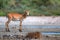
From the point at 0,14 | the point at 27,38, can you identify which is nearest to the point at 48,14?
the point at 0,14

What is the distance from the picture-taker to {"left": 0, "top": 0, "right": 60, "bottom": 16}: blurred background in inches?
543

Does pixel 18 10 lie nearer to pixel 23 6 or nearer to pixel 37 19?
pixel 23 6

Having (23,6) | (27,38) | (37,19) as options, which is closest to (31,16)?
(37,19)

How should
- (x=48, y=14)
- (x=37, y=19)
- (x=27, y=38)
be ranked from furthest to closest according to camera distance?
(x=48, y=14), (x=37, y=19), (x=27, y=38)

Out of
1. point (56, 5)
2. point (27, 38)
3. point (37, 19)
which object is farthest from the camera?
point (56, 5)

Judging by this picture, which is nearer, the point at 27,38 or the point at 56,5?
the point at 27,38

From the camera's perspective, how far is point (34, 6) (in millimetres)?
14555

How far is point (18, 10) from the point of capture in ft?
46.2

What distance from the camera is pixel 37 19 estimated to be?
1271 cm

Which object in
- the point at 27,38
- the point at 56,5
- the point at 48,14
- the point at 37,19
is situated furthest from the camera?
the point at 56,5

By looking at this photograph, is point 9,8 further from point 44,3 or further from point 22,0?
point 44,3

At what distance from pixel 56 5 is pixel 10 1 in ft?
8.36

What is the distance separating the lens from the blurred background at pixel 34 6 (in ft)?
45.2

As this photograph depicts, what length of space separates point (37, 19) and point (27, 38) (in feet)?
15.9
